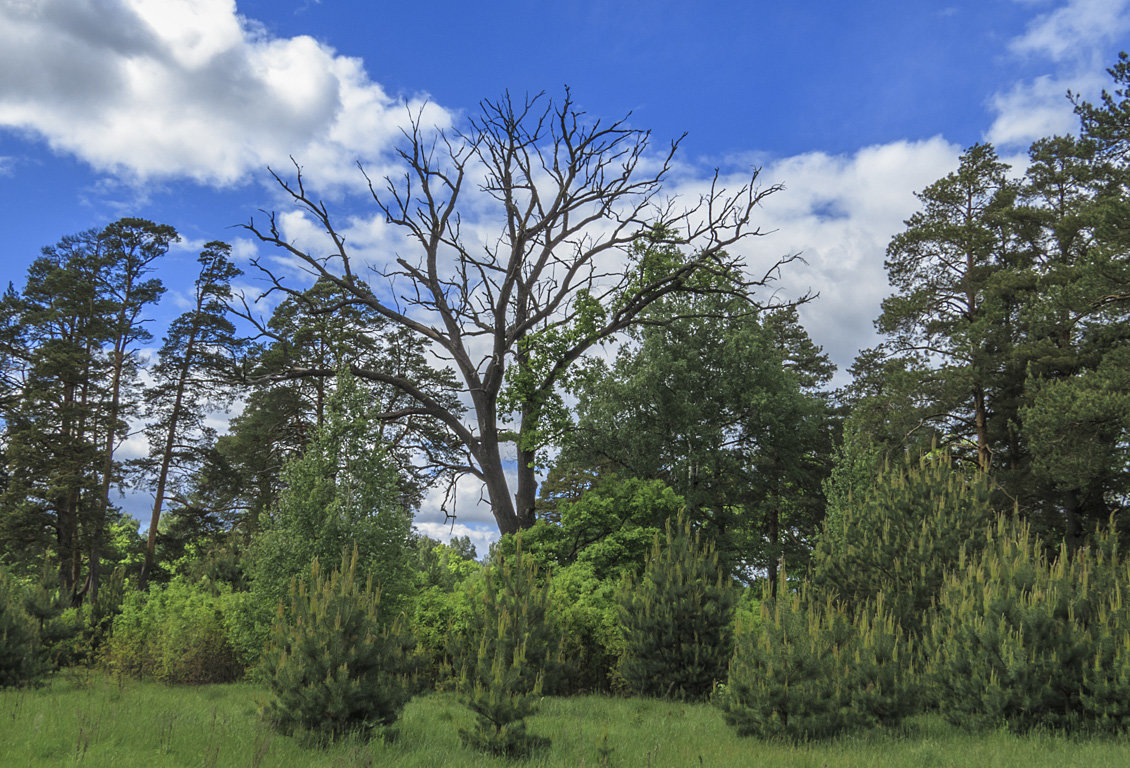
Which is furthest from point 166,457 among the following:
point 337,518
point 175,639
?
point 337,518

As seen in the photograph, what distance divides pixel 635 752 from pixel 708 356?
2475 centimetres

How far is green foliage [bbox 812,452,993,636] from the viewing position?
551 inches

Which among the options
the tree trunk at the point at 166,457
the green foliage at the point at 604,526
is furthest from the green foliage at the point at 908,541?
the tree trunk at the point at 166,457

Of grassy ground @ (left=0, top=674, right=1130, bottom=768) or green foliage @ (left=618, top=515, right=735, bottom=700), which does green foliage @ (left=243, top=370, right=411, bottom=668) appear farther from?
green foliage @ (left=618, top=515, right=735, bottom=700)

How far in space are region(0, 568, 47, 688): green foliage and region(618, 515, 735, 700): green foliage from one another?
1172cm

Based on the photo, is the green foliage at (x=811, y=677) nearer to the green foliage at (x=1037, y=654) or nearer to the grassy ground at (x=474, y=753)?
the grassy ground at (x=474, y=753)

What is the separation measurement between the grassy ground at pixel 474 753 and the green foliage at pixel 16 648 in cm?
Answer: 255

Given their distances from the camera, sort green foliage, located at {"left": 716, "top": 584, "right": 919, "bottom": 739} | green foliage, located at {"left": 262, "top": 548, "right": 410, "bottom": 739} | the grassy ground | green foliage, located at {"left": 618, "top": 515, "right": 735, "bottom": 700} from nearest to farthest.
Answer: the grassy ground
green foliage, located at {"left": 262, "top": 548, "right": 410, "bottom": 739}
green foliage, located at {"left": 716, "top": 584, "right": 919, "bottom": 739}
green foliage, located at {"left": 618, "top": 515, "right": 735, "bottom": 700}

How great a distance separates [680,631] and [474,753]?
6.12 m

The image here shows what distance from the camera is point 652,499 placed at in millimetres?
20625

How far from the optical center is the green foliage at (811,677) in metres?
9.66

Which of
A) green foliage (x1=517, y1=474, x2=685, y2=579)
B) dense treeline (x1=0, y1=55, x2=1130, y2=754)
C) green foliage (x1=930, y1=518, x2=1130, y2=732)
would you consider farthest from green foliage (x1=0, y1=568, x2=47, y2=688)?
green foliage (x1=930, y1=518, x2=1130, y2=732)

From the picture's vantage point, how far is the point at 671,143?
25.8m

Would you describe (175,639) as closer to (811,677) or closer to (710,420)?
(811,677)
